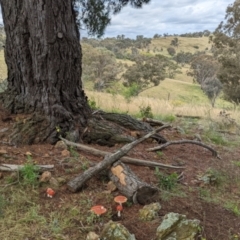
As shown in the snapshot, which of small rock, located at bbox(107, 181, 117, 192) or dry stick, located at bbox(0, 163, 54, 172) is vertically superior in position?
dry stick, located at bbox(0, 163, 54, 172)

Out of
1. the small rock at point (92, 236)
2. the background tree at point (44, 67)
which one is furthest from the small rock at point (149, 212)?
the background tree at point (44, 67)

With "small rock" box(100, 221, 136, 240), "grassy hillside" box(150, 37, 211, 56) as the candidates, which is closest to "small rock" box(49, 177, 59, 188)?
"small rock" box(100, 221, 136, 240)

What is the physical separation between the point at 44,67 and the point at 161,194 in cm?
170

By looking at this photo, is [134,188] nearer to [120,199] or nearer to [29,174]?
[120,199]

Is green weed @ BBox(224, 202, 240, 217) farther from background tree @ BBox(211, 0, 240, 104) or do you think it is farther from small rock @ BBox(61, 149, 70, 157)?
background tree @ BBox(211, 0, 240, 104)

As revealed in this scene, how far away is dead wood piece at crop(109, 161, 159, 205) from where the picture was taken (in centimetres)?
236

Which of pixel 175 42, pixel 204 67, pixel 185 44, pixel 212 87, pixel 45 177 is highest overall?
pixel 175 42

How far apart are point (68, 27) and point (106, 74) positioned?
25214 mm

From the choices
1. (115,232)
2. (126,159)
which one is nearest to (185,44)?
(126,159)

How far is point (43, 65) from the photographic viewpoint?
10.8 feet

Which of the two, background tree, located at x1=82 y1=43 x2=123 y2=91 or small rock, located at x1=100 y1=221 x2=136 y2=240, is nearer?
small rock, located at x1=100 y1=221 x2=136 y2=240

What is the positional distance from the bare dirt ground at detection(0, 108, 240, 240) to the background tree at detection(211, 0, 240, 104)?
17636 millimetres

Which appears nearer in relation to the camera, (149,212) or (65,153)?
(149,212)

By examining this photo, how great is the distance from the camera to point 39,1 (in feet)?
10.4
